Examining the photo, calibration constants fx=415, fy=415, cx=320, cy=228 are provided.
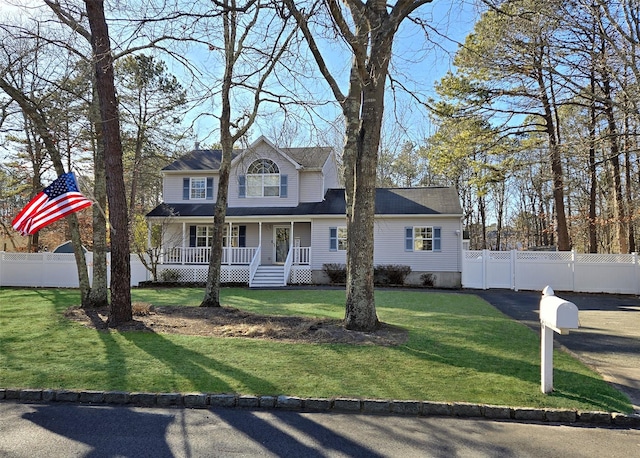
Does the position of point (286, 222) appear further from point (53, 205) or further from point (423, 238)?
point (53, 205)

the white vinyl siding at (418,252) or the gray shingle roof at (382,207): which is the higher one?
the gray shingle roof at (382,207)

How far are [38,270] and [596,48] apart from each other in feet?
76.6

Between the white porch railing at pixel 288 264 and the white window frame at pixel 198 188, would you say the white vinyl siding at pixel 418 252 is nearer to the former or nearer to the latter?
the white porch railing at pixel 288 264

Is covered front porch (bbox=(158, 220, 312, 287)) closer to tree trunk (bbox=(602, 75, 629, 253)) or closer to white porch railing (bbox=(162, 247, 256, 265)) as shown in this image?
white porch railing (bbox=(162, 247, 256, 265))

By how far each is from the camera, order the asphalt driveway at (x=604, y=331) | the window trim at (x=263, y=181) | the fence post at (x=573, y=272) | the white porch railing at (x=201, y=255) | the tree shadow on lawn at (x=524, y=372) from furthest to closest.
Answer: the window trim at (x=263, y=181) < the white porch railing at (x=201, y=255) < the fence post at (x=573, y=272) < the asphalt driveway at (x=604, y=331) < the tree shadow on lawn at (x=524, y=372)

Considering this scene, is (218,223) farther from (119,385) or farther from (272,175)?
(272,175)

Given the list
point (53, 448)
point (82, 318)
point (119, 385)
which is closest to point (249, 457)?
point (53, 448)

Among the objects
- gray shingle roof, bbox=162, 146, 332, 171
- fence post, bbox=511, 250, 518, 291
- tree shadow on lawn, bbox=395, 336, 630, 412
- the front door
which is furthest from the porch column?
tree shadow on lawn, bbox=395, 336, 630, 412

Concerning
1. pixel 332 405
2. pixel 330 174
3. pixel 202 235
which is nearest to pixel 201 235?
pixel 202 235

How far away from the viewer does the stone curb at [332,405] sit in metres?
4.24

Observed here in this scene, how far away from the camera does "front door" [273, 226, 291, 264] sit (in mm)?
22078

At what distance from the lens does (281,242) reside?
22234 millimetres

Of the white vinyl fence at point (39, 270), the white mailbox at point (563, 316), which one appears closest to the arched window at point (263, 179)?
the white vinyl fence at point (39, 270)

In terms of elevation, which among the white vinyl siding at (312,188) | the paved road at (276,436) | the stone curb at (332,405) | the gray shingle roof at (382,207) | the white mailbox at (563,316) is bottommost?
the paved road at (276,436)
